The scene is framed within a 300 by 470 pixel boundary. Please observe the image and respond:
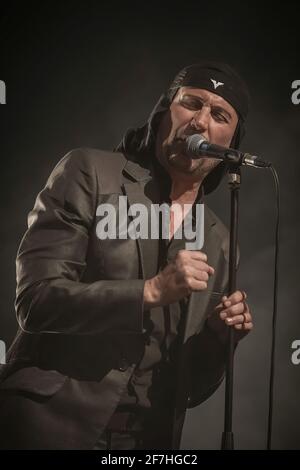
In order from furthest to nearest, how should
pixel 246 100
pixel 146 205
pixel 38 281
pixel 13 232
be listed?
pixel 13 232 → pixel 246 100 → pixel 146 205 → pixel 38 281

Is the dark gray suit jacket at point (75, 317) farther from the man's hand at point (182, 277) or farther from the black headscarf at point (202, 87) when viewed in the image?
the black headscarf at point (202, 87)

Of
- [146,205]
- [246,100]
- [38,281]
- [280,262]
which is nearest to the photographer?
[38,281]

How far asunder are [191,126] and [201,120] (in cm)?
5

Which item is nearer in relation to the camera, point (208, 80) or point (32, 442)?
point (32, 442)

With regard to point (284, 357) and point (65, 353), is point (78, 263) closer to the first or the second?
point (65, 353)

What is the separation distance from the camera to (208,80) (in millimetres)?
2314

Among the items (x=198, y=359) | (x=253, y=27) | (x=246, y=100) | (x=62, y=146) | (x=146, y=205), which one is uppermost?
(x=253, y=27)

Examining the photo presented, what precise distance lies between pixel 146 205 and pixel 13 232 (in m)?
0.71

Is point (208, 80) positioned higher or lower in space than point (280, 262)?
higher

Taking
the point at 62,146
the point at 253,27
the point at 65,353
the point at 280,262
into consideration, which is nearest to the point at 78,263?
the point at 65,353

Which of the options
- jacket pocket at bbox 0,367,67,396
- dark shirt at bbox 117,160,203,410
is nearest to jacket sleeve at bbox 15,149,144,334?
jacket pocket at bbox 0,367,67,396

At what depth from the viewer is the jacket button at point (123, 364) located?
2018mm

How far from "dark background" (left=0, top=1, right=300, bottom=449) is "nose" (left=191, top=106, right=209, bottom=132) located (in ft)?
1.76

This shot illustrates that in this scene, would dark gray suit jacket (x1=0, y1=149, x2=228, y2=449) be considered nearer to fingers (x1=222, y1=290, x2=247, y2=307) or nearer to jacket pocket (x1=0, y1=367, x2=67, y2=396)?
jacket pocket (x1=0, y1=367, x2=67, y2=396)
